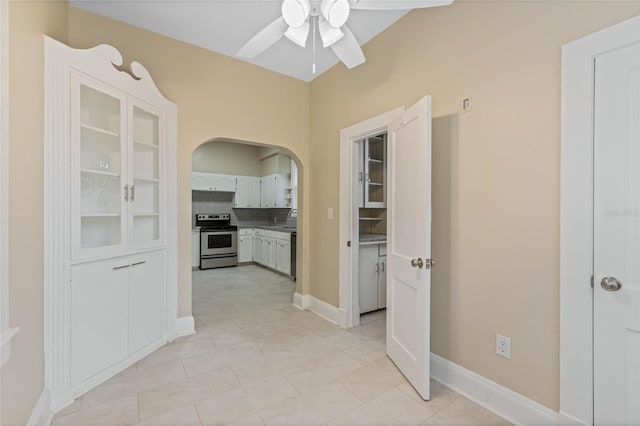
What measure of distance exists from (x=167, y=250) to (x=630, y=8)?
11.4ft

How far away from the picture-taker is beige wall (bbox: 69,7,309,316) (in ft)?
8.57

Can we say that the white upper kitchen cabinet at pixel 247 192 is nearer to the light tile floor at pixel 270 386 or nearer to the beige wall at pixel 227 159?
the beige wall at pixel 227 159

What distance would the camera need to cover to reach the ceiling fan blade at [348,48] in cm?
184

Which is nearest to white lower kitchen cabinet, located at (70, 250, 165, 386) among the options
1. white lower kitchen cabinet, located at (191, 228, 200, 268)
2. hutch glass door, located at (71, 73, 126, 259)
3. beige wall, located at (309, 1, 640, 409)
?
hutch glass door, located at (71, 73, 126, 259)

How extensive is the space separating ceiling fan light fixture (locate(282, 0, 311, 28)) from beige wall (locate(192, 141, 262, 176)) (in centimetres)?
537

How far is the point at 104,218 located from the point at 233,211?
15.8 ft

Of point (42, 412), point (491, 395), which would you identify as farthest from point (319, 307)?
point (42, 412)

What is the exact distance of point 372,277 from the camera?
350 centimetres

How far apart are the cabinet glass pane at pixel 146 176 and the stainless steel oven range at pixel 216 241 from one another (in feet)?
11.9

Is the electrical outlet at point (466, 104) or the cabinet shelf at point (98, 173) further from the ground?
the electrical outlet at point (466, 104)

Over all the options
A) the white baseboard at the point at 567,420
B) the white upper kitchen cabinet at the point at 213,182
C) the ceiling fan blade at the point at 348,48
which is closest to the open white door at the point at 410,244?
the ceiling fan blade at the point at 348,48

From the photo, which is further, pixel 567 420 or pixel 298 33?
pixel 298 33

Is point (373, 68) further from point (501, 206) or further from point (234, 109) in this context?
point (501, 206)

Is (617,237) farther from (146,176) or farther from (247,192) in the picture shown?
(247,192)
